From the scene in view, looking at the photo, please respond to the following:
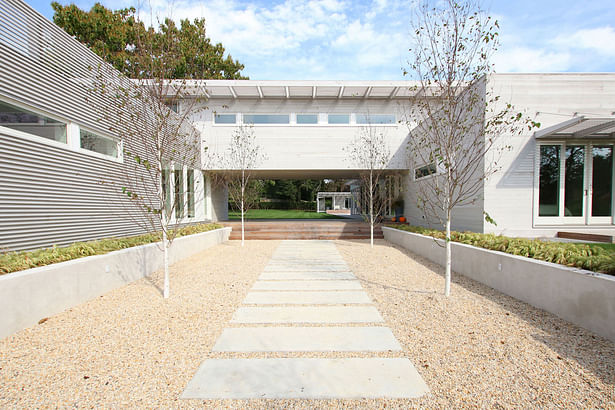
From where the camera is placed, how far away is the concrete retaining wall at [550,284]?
9.75ft

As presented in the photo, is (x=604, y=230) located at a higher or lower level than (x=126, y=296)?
higher

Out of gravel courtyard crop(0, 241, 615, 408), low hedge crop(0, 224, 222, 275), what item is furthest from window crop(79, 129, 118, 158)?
gravel courtyard crop(0, 241, 615, 408)

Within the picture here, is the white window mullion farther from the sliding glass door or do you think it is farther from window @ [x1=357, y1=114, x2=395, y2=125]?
window @ [x1=357, y1=114, x2=395, y2=125]

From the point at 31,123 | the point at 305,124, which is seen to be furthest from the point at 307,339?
the point at 305,124

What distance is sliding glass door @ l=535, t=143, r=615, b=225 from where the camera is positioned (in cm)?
763

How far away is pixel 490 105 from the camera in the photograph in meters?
7.38

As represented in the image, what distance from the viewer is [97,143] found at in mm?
6715

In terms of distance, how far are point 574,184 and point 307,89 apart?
9.74 meters

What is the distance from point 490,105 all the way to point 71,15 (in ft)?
73.4

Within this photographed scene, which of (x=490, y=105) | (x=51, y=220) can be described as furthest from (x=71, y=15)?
(x=490, y=105)

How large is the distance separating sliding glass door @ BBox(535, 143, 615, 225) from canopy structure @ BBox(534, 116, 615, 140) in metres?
0.30

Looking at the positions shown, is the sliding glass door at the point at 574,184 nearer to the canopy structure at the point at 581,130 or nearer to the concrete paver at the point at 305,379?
the canopy structure at the point at 581,130

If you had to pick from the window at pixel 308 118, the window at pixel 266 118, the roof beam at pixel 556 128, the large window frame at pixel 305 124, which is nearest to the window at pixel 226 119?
the large window frame at pixel 305 124

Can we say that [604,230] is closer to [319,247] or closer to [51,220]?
[319,247]
